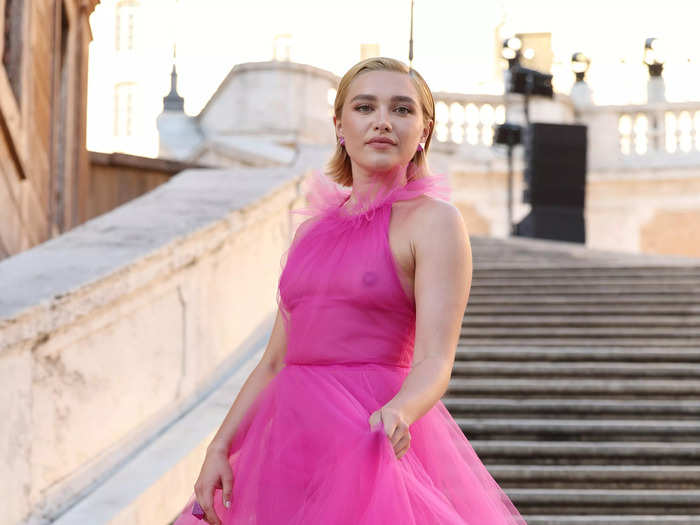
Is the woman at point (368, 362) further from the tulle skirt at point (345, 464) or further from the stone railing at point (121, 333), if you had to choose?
the stone railing at point (121, 333)

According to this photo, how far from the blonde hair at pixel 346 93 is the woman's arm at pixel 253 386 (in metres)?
0.35

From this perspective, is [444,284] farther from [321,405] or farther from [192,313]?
[192,313]

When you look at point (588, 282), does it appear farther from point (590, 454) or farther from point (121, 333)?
point (121, 333)

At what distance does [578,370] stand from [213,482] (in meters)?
4.75

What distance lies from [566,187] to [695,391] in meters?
10.6

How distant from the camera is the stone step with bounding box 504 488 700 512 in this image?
5.33 metres

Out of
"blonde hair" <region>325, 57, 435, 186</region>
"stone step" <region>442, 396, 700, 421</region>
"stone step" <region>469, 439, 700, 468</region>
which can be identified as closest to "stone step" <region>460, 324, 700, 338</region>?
"stone step" <region>442, 396, 700, 421</region>

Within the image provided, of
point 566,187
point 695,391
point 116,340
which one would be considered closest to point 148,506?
point 116,340

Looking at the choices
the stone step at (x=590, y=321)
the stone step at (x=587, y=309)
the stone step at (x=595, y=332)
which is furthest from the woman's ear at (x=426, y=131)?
the stone step at (x=587, y=309)

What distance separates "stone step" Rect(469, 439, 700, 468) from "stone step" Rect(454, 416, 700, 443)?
0.23m

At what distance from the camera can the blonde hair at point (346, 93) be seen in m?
2.55

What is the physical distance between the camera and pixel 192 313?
535 centimetres

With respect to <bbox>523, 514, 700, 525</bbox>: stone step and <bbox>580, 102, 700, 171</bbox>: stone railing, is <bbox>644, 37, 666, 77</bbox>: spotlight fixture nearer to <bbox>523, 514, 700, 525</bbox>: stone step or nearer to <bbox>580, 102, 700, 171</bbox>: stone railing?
<bbox>580, 102, 700, 171</bbox>: stone railing

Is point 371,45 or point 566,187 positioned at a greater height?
point 371,45
